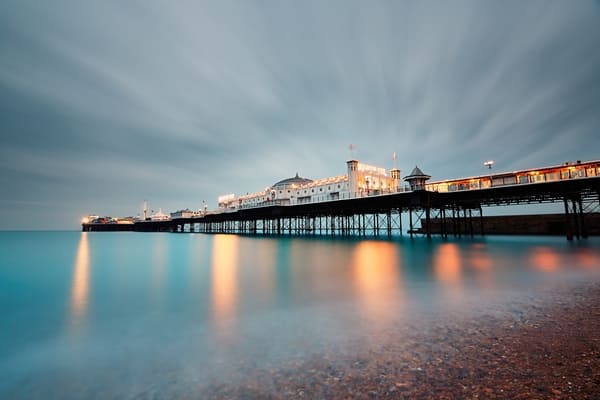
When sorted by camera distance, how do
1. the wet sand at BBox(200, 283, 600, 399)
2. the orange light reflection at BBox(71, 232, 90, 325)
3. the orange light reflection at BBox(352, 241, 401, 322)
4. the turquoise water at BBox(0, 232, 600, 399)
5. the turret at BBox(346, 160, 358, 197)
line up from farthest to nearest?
1. the turret at BBox(346, 160, 358, 197)
2. the orange light reflection at BBox(71, 232, 90, 325)
3. the orange light reflection at BBox(352, 241, 401, 322)
4. the turquoise water at BBox(0, 232, 600, 399)
5. the wet sand at BBox(200, 283, 600, 399)

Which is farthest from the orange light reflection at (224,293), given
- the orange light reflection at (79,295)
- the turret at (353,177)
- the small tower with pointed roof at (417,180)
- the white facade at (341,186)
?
the turret at (353,177)

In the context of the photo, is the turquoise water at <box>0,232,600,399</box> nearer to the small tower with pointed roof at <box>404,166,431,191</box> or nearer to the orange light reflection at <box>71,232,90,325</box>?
the orange light reflection at <box>71,232,90,325</box>

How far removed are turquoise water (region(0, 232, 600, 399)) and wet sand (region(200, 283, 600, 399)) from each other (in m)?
0.30

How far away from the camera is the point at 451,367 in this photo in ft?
15.2

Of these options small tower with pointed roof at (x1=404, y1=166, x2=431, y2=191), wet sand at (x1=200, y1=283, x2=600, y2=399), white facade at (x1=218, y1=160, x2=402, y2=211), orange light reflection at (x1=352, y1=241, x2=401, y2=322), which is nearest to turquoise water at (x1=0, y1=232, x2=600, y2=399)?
orange light reflection at (x1=352, y1=241, x2=401, y2=322)

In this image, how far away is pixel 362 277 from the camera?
45.2ft

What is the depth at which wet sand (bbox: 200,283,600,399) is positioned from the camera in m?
4.01

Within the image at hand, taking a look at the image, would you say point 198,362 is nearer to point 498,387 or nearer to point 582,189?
point 498,387

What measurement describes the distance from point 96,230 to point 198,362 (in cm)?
18993

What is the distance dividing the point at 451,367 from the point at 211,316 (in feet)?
20.7

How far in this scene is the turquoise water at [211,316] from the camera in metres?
5.11

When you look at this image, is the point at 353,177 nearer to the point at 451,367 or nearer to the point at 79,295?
the point at 79,295

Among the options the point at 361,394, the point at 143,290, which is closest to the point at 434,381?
the point at 361,394

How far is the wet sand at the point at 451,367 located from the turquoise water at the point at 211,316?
0.97 ft
